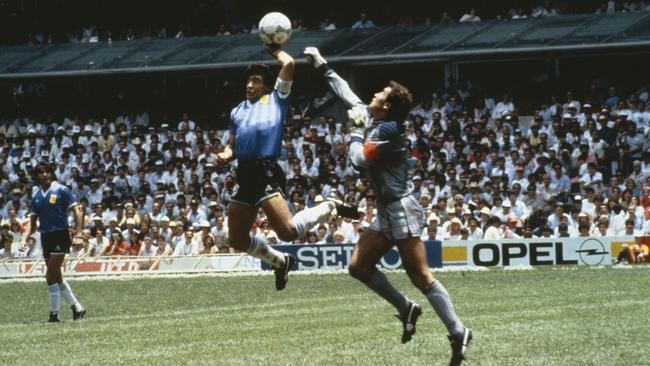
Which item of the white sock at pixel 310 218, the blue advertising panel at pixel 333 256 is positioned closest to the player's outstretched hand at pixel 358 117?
the white sock at pixel 310 218

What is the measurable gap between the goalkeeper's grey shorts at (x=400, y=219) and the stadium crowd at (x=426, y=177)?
44.9ft

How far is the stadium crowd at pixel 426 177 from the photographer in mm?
25016

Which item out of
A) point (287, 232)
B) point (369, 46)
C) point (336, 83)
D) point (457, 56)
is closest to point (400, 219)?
point (336, 83)

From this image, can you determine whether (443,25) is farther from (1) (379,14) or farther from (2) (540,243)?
(2) (540,243)

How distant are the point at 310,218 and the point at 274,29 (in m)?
1.78

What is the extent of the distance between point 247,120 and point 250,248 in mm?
1190

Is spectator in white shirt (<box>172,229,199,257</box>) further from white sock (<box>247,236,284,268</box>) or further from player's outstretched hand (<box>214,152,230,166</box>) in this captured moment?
Result: player's outstretched hand (<box>214,152,230,166</box>)

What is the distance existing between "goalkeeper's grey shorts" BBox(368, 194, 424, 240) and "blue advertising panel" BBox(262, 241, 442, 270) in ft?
46.5

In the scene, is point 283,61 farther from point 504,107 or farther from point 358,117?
point 504,107

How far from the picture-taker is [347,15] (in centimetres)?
3766

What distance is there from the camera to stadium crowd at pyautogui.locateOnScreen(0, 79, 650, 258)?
2502 centimetres

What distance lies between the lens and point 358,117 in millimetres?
9828

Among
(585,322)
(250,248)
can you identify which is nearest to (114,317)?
(250,248)

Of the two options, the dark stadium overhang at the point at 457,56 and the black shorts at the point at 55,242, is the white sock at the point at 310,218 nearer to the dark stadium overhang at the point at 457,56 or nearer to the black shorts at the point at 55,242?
the black shorts at the point at 55,242
